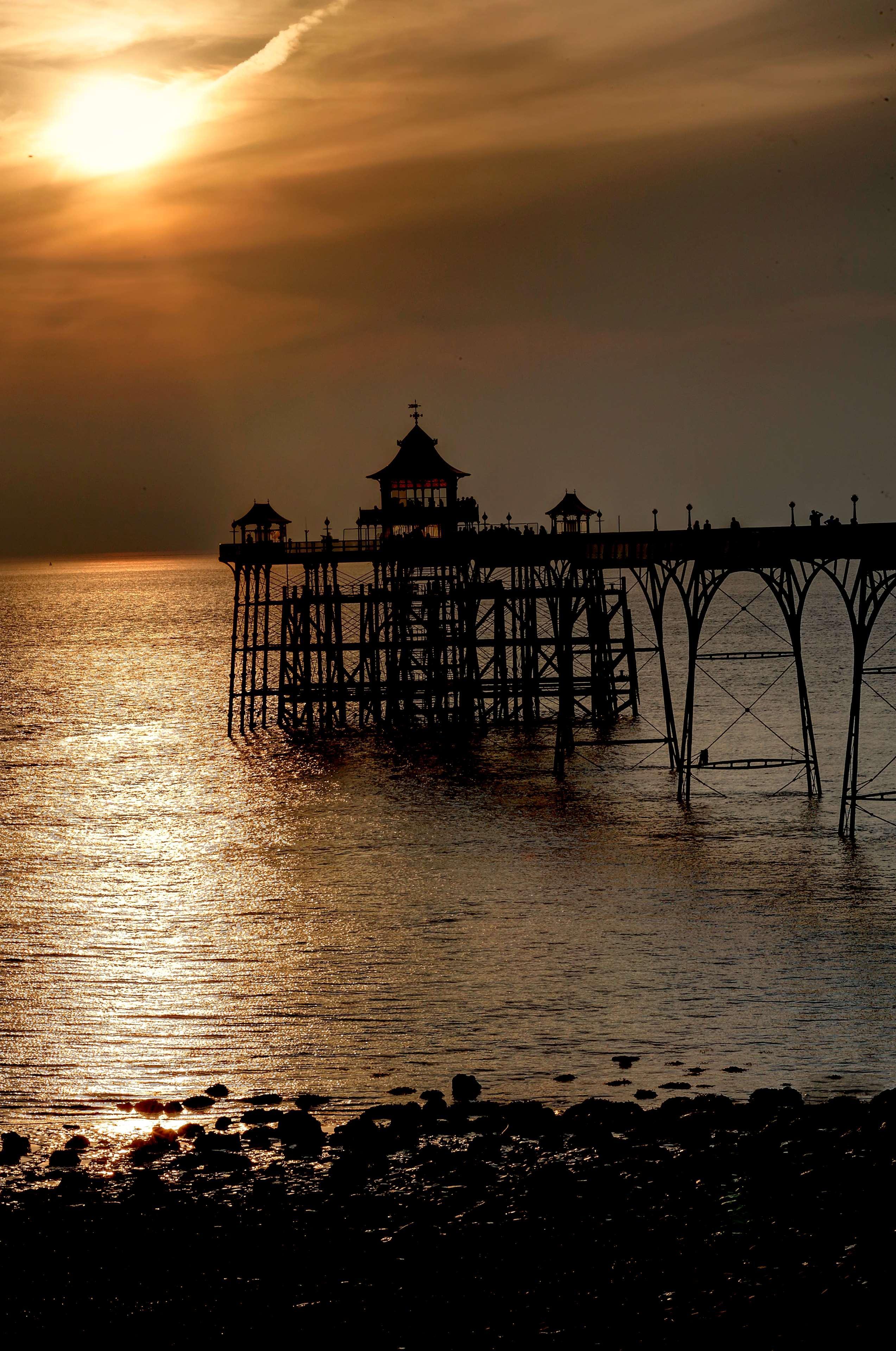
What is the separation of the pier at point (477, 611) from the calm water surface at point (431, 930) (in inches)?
83.5

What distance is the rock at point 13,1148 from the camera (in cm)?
1022

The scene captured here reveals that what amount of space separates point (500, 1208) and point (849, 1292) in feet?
7.26

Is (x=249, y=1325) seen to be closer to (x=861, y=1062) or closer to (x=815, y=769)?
(x=861, y=1062)

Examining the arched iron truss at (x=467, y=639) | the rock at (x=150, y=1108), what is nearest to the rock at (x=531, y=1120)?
the rock at (x=150, y=1108)

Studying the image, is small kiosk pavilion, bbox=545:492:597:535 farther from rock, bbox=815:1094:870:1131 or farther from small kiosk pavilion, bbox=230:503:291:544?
rock, bbox=815:1094:870:1131

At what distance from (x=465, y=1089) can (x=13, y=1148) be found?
3493 millimetres

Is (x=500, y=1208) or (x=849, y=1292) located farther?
(x=500, y=1208)

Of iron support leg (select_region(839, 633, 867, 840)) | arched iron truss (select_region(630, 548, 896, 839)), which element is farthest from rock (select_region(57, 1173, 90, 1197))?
iron support leg (select_region(839, 633, 867, 840))

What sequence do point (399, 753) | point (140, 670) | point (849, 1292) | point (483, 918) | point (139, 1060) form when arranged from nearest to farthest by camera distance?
point (849, 1292), point (139, 1060), point (483, 918), point (399, 753), point (140, 670)

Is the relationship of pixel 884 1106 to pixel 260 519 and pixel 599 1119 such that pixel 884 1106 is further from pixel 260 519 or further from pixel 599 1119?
pixel 260 519

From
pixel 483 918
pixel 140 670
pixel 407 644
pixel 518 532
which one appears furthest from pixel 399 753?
pixel 140 670

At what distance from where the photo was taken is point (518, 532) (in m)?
45.8

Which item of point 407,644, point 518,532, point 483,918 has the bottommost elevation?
point 483,918

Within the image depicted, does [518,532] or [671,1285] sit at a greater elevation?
[518,532]
